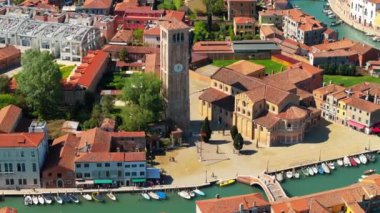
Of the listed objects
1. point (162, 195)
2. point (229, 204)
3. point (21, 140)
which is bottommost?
point (162, 195)

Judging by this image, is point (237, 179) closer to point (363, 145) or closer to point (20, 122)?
point (363, 145)

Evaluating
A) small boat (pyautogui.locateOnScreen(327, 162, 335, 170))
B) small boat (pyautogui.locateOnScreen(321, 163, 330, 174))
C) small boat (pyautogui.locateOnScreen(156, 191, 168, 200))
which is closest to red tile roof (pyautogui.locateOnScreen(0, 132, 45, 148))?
small boat (pyautogui.locateOnScreen(156, 191, 168, 200))

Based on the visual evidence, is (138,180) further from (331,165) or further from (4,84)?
(4,84)

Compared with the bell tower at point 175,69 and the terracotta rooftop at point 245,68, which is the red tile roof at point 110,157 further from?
Answer: the terracotta rooftop at point 245,68

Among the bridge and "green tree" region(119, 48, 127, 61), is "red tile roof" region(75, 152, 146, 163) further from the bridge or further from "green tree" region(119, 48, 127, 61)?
"green tree" region(119, 48, 127, 61)

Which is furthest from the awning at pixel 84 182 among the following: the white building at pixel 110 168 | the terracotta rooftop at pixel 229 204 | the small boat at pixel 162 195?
the terracotta rooftop at pixel 229 204

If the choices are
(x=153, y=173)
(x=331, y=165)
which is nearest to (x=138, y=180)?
(x=153, y=173)
